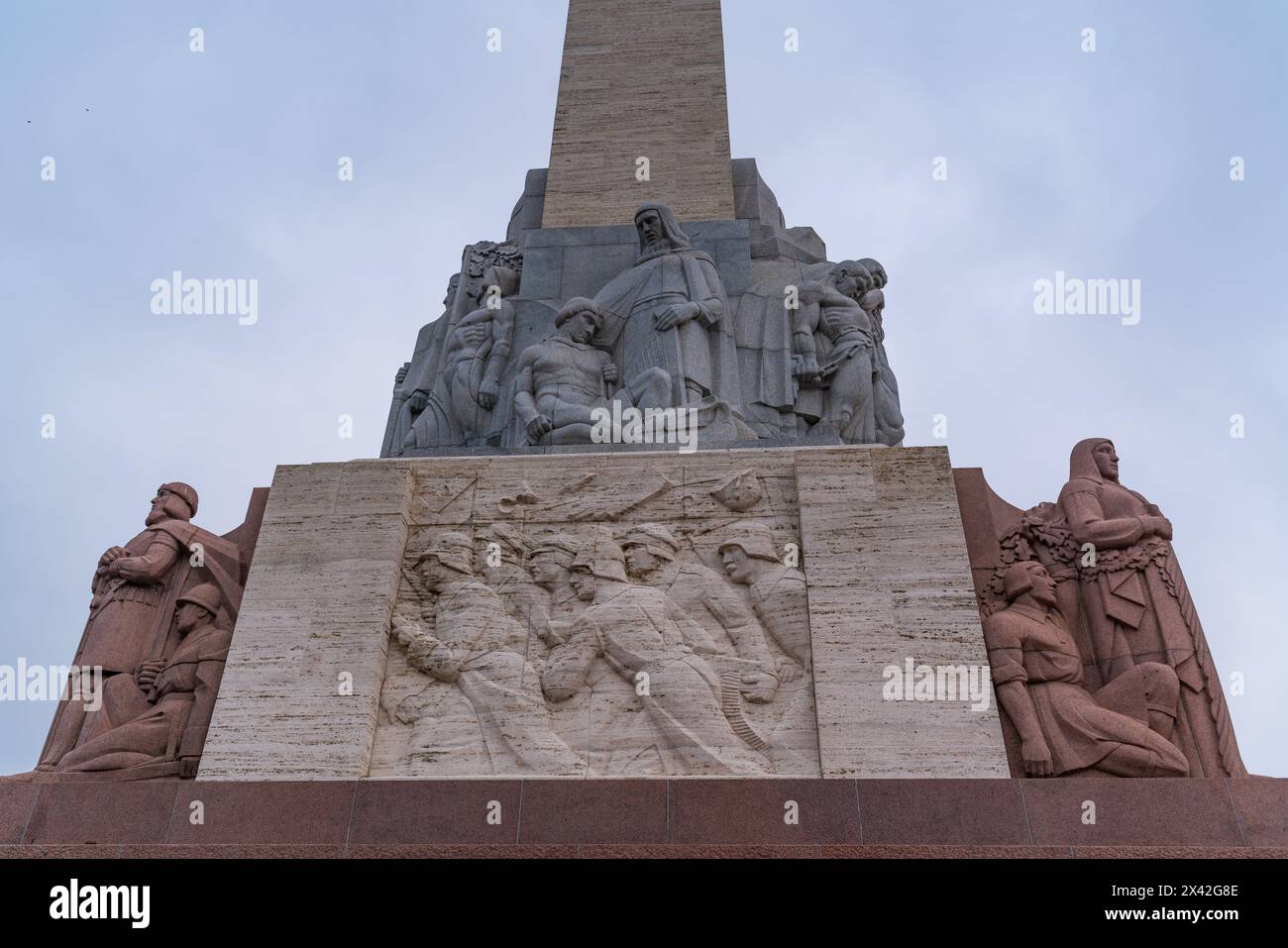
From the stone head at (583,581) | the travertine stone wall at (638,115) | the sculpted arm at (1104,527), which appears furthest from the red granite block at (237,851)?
the travertine stone wall at (638,115)

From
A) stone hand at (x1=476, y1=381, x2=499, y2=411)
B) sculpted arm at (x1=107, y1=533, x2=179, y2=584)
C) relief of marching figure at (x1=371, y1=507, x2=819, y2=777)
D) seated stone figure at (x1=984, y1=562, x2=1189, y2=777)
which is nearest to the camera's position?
seated stone figure at (x1=984, y1=562, x2=1189, y2=777)

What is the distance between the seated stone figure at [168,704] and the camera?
355 inches

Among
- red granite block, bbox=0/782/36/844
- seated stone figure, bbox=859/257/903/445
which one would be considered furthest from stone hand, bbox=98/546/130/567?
seated stone figure, bbox=859/257/903/445

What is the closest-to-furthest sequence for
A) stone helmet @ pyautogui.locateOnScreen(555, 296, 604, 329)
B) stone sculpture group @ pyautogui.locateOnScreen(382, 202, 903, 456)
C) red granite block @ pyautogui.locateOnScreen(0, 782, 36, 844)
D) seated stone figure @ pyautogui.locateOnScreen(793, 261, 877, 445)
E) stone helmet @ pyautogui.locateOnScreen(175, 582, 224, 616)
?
1. red granite block @ pyautogui.locateOnScreen(0, 782, 36, 844)
2. stone helmet @ pyautogui.locateOnScreen(175, 582, 224, 616)
3. stone sculpture group @ pyautogui.locateOnScreen(382, 202, 903, 456)
4. seated stone figure @ pyautogui.locateOnScreen(793, 261, 877, 445)
5. stone helmet @ pyautogui.locateOnScreen(555, 296, 604, 329)

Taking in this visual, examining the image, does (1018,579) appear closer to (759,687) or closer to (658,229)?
(759,687)

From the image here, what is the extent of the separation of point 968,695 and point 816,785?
1.42 meters

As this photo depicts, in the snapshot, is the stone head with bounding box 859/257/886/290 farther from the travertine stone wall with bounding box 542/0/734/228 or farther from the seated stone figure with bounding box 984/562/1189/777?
the seated stone figure with bounding box 984/562/1189/777

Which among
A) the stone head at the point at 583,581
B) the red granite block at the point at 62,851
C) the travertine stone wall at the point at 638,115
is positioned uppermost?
the travertine stone wall at the point at 638,115

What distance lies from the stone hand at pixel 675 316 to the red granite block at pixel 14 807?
6.64m

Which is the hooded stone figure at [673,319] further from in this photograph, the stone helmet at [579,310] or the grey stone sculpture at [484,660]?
the grey stone sculpture at [484,660]

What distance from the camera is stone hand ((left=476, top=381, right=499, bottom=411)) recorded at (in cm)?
1242

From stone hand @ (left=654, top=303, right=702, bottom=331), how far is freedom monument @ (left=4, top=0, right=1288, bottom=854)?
0.11 feet

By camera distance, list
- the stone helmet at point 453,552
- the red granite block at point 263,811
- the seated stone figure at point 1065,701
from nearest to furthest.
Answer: the red granite block at point 263,811 < the seated stone figure at point 1065,701 < the stone helmet at point 453,552
